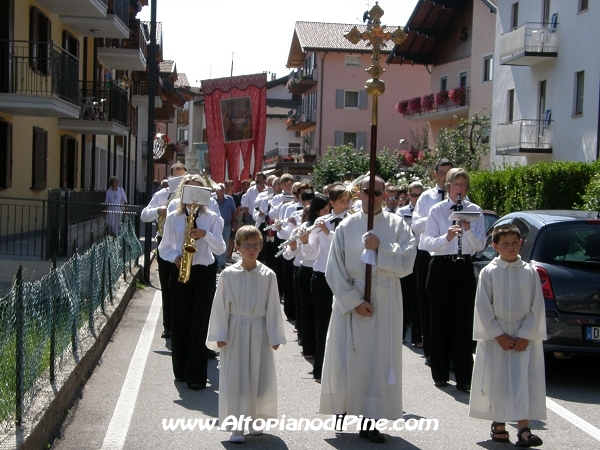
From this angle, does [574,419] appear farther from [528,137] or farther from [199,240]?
[528,137]

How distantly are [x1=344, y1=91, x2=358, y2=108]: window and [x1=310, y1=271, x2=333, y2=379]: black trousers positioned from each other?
52451 millimetres

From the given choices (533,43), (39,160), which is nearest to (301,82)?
(533,43)

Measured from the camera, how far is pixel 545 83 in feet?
102

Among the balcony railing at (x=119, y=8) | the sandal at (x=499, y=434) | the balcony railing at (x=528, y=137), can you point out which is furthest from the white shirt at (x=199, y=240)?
the balcony railing at (x=528, y=137)

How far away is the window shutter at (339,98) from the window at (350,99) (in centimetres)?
28

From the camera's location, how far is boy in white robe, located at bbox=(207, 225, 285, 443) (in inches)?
259

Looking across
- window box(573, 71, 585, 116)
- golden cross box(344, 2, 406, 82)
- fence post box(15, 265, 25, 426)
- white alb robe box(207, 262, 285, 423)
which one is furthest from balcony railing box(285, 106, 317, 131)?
fence post box(15, 265, 25, 426)

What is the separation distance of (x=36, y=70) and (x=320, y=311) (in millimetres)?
14939

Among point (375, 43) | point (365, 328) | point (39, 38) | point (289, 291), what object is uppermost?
point (39, 38)

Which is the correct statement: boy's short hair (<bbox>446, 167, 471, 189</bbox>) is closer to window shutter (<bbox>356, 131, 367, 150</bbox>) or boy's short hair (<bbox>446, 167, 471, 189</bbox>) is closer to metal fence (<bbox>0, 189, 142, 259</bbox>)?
metal fence (<bbox>0, 189, 142, 259</bbox>)

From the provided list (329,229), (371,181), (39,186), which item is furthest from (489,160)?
(371,181)

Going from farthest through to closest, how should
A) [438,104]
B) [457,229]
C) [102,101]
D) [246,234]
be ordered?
[438,104] < [102,101] < [457,229] < [246,234]

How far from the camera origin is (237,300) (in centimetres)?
675

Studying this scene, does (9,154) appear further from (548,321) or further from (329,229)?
(548,321)
